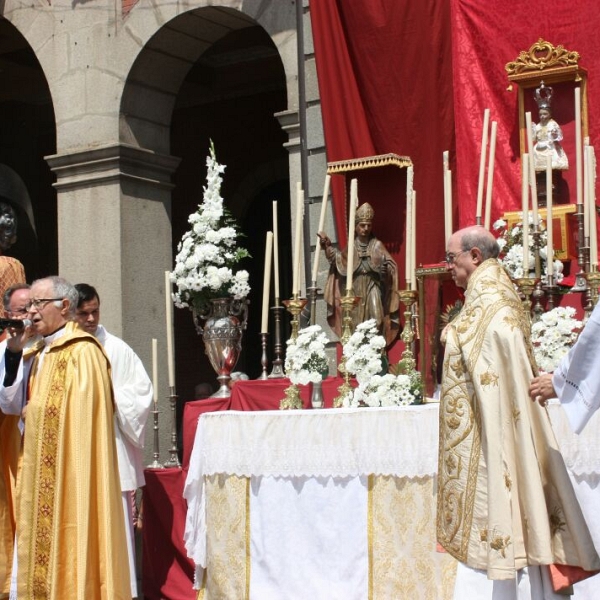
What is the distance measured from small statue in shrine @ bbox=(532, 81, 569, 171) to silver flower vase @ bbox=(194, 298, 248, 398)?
2.04 metres

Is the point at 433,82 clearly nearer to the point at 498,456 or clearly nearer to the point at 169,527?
the point at 169,527

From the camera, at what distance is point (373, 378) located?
5.83 metres

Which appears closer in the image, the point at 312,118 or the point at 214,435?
the point at 214,435

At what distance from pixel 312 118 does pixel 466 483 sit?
4698mm

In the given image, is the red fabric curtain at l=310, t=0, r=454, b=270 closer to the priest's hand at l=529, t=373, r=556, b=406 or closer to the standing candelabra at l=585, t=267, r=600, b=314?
the standing candelabra at l=585, t=267, r=600, b=314

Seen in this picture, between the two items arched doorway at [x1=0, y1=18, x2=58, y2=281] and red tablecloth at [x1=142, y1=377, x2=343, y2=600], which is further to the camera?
arched doorway at [x1=0, y1=18, x2=58, y2=281]

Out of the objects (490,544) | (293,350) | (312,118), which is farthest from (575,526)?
(312,118)

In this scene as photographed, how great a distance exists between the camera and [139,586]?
7.20m

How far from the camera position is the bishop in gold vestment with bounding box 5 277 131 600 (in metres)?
5.59

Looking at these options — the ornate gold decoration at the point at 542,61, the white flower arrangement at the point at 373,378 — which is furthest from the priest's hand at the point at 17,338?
the ornate gold decoration at the point at 542,61

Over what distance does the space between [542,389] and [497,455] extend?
1.11ft

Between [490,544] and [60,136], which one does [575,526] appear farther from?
[60,136]

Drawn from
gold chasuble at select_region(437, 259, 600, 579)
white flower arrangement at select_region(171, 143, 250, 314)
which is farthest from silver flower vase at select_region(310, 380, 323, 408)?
gold chasuble at select_region(437, 259, 600, 579)

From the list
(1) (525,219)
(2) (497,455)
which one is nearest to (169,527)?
(1) (525,219)
